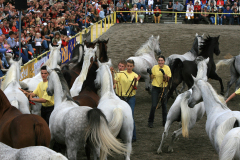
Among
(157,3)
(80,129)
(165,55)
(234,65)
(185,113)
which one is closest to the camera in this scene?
(80,129)

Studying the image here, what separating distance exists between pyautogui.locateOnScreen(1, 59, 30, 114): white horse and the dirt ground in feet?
6.70

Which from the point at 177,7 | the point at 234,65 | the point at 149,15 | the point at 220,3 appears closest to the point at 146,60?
the point at 234,65

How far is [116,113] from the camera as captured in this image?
18.1ft

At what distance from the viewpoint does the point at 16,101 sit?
6359mm

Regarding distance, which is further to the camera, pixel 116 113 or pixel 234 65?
pixel 234 65

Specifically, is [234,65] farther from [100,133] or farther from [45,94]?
[100,133]

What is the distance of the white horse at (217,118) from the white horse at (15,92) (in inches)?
132

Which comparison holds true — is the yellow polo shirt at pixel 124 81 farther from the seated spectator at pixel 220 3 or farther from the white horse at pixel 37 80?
the seated spectator at pixel 220 3

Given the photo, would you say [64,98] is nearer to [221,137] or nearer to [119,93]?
[119,93]

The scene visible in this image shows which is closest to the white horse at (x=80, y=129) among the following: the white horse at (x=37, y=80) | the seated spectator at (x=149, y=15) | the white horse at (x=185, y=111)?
the white horse at (x=185, y=111)

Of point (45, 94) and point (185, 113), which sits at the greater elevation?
point (45, 94)

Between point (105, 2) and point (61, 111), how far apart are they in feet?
65.3

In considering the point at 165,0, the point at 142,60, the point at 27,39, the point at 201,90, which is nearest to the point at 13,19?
the point at 27,39

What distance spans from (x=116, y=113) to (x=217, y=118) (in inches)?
63.4
